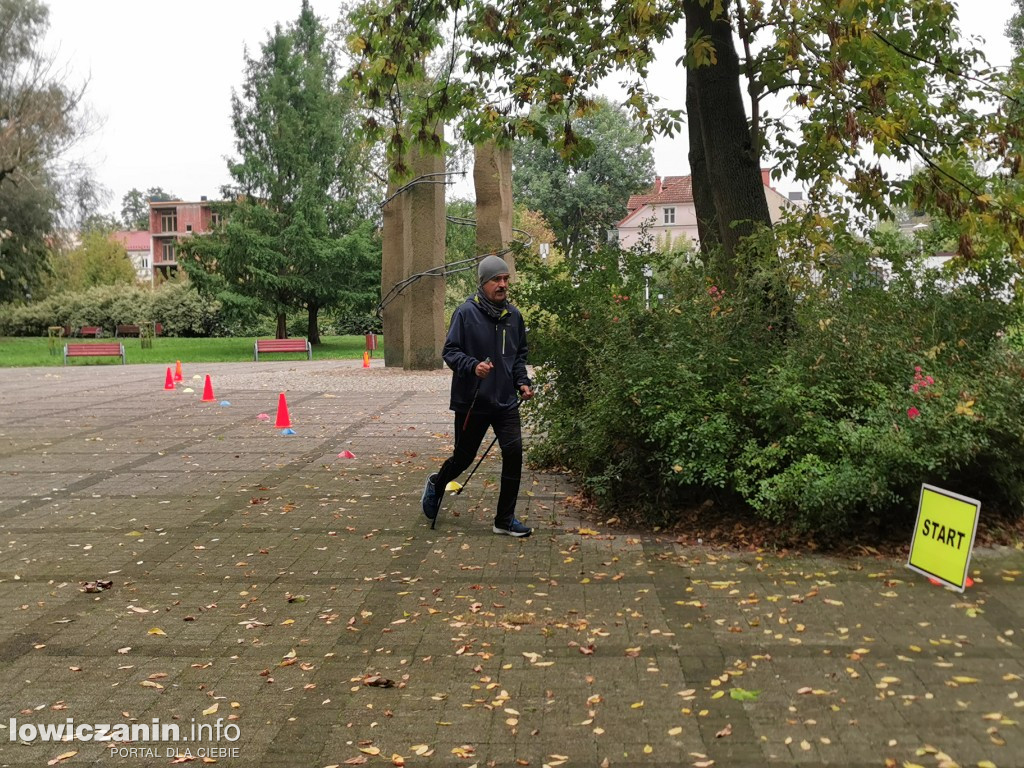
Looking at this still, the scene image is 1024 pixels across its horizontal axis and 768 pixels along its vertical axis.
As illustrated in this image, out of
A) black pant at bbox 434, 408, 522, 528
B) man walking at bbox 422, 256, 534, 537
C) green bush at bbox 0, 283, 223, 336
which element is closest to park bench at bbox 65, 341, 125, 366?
green bush at bbox 0, 283, 223, 336

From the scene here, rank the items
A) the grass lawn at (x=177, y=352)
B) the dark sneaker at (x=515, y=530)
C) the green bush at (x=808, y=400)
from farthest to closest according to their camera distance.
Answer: the grass lawn at (x=177, y=352) < the dark sneaker at (x=515, y=530) < the green bush at (x=808, y=400)

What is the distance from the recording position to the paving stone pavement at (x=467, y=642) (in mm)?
3758

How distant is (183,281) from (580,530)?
55071 mm

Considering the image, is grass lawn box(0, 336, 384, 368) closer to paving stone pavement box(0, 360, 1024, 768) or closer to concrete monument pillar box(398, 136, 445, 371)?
concrete monument pillar box(398, 136, 445, 371)

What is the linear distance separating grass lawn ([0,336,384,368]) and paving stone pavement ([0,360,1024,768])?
2826cm

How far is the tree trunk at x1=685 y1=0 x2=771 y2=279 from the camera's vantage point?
30.0ft

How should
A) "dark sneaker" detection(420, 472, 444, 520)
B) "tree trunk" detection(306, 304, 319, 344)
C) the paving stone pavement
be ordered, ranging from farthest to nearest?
"tree trunk" detection(306, 304, 319, 344), "dark sneaker" detection(420, 472, 444, 520), the paving stone pavement

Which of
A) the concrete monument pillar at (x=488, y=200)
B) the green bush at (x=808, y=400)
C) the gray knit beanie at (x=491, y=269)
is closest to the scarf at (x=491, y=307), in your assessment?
the gray knit beanie at (x=491, y=269)

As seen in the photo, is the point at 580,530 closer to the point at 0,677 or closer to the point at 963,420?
the point at 963,420

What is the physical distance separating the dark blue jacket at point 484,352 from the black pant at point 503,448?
0.08m

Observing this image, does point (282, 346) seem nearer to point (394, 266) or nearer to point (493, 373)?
point (394, 266)

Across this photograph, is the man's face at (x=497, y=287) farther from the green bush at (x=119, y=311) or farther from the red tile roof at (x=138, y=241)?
the red tile roof at (x=138, y=241)

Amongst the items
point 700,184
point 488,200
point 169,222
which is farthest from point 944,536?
point 169,222

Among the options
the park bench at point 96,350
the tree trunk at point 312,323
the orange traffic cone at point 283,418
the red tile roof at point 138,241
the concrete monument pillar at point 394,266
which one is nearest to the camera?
the orange traffic cone at point 283,418
